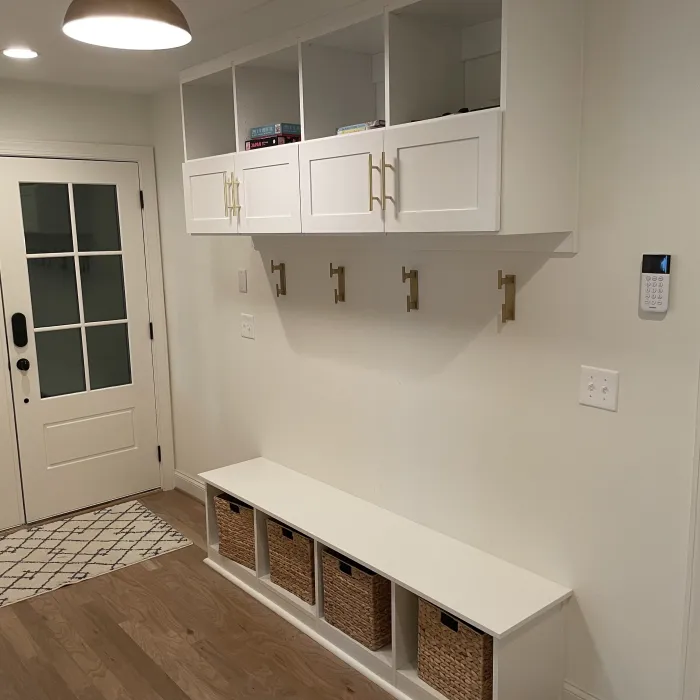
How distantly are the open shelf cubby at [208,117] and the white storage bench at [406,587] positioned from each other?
1559 millimetres

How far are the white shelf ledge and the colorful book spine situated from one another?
155cm

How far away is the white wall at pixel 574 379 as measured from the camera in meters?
1.90

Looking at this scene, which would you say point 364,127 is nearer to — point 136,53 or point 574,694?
point 136,53

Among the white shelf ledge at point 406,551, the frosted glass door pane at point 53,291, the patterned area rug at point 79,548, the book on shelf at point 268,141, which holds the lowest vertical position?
the patterned area rug at point 79,548

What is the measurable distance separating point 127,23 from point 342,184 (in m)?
0.97

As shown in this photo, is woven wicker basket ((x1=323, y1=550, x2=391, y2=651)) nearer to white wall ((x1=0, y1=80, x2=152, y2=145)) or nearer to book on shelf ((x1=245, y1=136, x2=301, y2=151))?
book on shelf ((x1=245, y1=136, x2=301, y2=151))

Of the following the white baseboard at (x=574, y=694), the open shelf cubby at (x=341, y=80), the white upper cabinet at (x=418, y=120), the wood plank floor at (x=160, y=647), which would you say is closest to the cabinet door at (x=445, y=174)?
the white upper cabinet at (x=418, y=120)

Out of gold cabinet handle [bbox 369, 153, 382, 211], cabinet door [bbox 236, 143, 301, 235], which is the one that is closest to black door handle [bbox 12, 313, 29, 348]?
cabinet door [bbox 236, 143, 301, 235]

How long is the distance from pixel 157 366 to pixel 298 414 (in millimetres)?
1384

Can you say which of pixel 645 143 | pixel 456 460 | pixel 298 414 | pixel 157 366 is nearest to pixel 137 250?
pixel 157 366

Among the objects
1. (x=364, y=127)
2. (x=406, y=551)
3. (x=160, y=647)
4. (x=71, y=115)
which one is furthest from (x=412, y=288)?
(x=71, y=115)

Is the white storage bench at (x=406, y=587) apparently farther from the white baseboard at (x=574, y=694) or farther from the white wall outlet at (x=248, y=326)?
the white wall outlet at (x=248, y=326)

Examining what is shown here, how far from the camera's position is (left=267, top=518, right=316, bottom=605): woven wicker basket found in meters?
2.87

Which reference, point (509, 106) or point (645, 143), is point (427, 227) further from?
point (645, 143)
